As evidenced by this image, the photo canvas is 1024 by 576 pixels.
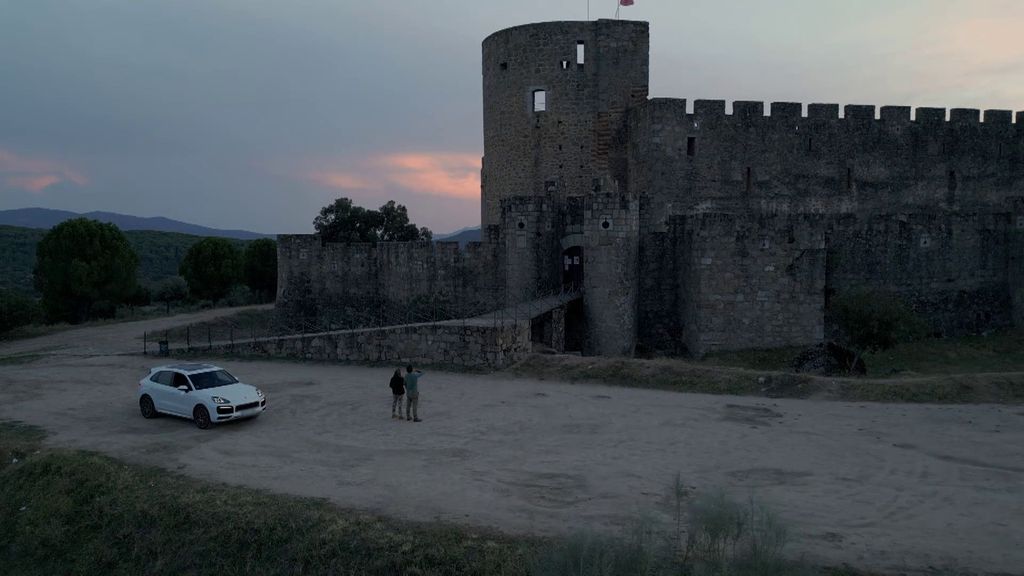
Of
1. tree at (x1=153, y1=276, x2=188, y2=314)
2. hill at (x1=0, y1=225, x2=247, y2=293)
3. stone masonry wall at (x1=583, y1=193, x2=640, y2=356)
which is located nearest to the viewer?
stone masonry wall at (x1=583, y1=193, x2=640, y2=356)

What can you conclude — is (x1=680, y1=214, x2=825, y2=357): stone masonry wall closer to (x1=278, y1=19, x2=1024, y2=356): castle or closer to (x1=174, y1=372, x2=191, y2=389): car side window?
(x1=278, y1=19, x2=1024, y2=356): castle

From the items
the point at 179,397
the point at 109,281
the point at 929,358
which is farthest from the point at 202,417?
the point at 109,281

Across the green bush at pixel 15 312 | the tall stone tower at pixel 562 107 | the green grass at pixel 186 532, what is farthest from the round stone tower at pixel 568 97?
the green bush at pixel 15 312

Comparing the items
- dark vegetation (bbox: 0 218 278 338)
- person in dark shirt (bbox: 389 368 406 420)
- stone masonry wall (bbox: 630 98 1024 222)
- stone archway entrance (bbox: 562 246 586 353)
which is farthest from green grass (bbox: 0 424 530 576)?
dark vegetation (bbox: 0 218 278 338)

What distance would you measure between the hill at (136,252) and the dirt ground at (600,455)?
50219mm

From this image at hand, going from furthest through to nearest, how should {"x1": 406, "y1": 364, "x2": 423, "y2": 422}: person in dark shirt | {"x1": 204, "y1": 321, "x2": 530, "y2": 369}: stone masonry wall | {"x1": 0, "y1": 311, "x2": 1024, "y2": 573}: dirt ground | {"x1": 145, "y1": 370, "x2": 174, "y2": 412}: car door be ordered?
{"x1": 204, "y1": 321, "x2": 530, "y2": 369}: stone masonry wall < {"x1": 145, "y1": 370, "x2": 174, "y2": 412}: car door < {"x1": 406, "y1": 364, "x2": 423, "y2": 422}: person in dark shirt < {"x1": 0, "y1": 311, "x2": 1024, "y2": 573}: dirt ground

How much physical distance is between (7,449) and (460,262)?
15546mm

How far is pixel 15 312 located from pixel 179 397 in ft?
73.8

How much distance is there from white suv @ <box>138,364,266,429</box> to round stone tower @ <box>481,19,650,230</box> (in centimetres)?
1678

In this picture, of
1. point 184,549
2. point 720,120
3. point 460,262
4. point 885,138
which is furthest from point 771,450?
point 885,138

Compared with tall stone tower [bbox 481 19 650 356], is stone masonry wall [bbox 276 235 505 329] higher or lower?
lower

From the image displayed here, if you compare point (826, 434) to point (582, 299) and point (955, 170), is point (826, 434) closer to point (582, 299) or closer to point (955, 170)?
point (582, 299)

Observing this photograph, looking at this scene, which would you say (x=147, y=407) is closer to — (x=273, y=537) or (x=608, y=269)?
(x=273, y=537)

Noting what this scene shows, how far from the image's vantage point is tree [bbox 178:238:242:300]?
1850 inches
